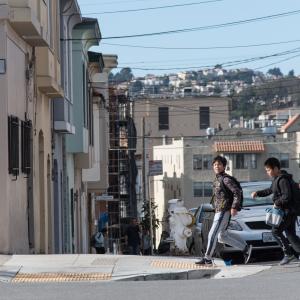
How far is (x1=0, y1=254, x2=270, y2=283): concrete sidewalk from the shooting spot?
48.0 ft

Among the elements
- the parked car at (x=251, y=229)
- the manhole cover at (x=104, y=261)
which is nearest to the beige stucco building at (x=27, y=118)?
the manhole cover at (x=104, y=261)

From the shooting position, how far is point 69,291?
12945mm

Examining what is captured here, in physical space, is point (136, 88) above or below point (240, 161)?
above

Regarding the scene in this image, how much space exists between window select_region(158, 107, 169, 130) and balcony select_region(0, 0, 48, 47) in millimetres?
83041

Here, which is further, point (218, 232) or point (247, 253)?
point (247, 253)

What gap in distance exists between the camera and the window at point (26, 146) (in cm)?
1998

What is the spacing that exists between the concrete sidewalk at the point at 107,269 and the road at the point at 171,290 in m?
0.66

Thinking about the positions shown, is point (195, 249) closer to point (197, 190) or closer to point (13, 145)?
point (13, 145)

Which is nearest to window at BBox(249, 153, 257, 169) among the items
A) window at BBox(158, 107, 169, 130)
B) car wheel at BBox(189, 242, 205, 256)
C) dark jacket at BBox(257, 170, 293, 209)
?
window at BBox(158, 107, 169, 130)

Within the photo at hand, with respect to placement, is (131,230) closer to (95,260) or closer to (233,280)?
(95,260)

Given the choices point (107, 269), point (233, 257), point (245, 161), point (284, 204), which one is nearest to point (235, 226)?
point (233, 257)

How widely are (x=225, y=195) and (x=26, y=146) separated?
608 cm

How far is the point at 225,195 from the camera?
15562 mm

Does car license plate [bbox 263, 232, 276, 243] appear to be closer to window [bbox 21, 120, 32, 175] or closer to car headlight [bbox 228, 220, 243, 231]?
car headlight [bbox 228, 220, 243, 231]
